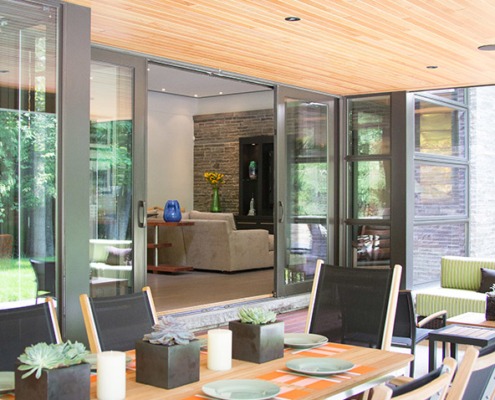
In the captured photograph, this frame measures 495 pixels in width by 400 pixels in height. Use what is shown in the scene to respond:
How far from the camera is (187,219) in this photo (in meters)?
11.4

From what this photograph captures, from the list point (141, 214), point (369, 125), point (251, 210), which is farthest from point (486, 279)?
point (251, 210)

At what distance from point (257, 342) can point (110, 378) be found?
659mm

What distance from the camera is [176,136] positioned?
14.1 m

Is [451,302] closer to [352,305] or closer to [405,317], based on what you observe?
[405,317]

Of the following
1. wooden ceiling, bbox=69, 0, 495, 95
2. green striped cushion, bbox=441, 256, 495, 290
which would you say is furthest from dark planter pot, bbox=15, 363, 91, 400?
green striped cushion, bbox=441, 256, 495, 290

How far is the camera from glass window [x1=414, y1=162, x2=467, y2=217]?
354 inches

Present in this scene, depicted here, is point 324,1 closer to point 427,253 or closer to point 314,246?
point 314,246

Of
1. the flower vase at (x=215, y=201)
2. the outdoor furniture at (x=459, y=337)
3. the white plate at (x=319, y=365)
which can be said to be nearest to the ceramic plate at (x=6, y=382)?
the white plate at (x=319, y=365)

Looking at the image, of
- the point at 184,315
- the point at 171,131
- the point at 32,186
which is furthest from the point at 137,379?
the point at 171,131

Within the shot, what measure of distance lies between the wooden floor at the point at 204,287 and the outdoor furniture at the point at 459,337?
10.4 ft

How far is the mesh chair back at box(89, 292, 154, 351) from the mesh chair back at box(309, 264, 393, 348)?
2.86 feet

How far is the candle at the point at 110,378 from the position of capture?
6.73ft

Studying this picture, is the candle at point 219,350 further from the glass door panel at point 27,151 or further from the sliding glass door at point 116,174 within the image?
the sliding glass door at point 116,174

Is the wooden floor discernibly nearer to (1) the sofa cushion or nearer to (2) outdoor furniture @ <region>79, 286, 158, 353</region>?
(1) the sofa cushion
